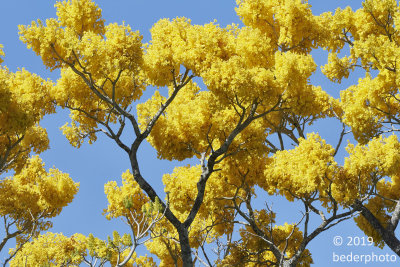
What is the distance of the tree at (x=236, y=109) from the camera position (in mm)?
11000

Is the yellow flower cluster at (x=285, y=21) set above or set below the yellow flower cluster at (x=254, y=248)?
above

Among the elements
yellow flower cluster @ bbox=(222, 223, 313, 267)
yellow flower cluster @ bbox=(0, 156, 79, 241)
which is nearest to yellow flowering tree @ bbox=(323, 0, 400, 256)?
yellow flower cluster @ bbox=(222, 223, 313, 267)

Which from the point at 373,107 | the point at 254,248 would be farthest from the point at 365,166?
the point at 254,248

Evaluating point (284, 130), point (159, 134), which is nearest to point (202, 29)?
point (159, 134)

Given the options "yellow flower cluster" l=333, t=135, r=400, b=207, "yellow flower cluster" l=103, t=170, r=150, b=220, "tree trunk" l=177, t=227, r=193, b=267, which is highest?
"yellow flower cluster" l=103, t=170, r=150, b=220

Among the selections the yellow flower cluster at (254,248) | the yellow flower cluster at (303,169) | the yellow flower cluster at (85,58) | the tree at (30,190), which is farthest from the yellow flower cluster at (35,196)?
the yellow flower cluster at (303,169)

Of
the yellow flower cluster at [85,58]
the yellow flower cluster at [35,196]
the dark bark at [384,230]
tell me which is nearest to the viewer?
the yellow flower cluster at [85,58]

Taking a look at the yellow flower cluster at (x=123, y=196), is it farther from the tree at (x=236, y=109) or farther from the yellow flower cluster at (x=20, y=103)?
the yellow flower cluster at (x=20, y=103)

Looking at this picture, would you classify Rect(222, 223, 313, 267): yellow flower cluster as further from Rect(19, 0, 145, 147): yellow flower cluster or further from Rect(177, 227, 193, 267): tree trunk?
Rect(19, 0, 145, 147): yellow flower cluster

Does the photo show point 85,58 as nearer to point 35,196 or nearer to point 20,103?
point 20,103

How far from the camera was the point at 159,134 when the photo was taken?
12656mm

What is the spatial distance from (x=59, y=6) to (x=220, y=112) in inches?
204

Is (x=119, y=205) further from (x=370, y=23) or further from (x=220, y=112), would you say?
(x=370, y=23)

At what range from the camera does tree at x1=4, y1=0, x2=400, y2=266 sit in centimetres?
1100
